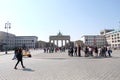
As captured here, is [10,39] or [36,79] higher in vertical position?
[10,39]

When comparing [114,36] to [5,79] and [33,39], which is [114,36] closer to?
[33,39]

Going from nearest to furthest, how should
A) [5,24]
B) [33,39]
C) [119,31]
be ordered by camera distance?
[5,24], [119,31], [33,39]

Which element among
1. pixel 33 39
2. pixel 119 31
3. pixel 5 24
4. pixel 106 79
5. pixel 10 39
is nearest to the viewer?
pixel 106 79

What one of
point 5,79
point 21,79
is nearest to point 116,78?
point 21,79

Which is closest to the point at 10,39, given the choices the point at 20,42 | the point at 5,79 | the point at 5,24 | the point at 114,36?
the point at 20,42

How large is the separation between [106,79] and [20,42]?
160604 millimetres

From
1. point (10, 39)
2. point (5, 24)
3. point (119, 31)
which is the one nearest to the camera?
point (5, 24)

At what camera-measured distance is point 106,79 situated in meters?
9.84

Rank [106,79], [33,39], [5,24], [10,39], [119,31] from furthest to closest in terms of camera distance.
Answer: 1. [33,39]
2. [10,39]
3. [119,31]
4. [5,24]
5. [106,79]

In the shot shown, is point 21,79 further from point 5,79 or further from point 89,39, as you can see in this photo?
point 89,39

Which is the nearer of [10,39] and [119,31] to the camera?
[119,31]

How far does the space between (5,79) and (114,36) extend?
479 feet

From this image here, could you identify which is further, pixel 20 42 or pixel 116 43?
pixel 20 42

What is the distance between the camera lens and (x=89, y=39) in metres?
169
